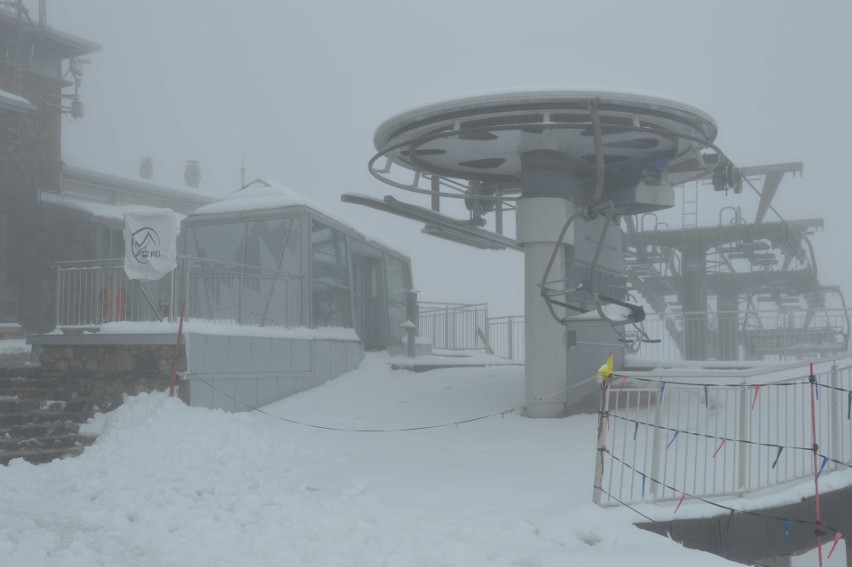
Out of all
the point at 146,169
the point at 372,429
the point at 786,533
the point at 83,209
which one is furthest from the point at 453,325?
the point at 146,169

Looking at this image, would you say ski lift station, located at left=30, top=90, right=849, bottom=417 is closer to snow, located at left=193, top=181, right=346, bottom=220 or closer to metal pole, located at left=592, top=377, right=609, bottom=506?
snow, located at left=193, top=181, right=346, bottom=220

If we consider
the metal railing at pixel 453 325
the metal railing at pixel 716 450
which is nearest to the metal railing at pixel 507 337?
the metal railing at pixel 453 325

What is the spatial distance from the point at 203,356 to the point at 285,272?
3124mm

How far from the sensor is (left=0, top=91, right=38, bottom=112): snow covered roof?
80.0ft

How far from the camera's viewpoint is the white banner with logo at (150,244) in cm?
1428

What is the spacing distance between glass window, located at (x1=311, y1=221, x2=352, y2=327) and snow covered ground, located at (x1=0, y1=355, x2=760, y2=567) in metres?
3.21

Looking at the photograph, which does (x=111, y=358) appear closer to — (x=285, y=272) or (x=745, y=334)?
(x=285, y=272)

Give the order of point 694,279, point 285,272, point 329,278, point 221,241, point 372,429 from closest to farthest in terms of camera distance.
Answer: point 372,429, point 285,272, point 329,278, point 221,241, point 694,279

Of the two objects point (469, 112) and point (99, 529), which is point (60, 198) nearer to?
point (469, 112)

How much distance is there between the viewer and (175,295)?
14812 millimetres

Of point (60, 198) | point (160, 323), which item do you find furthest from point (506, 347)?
point (60, 198)

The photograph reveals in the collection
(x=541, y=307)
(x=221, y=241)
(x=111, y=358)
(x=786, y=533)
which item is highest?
(x=221, y=241)

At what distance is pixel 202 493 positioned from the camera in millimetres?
9766

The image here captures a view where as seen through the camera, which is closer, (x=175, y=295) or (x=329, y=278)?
(x=175, y=295)
